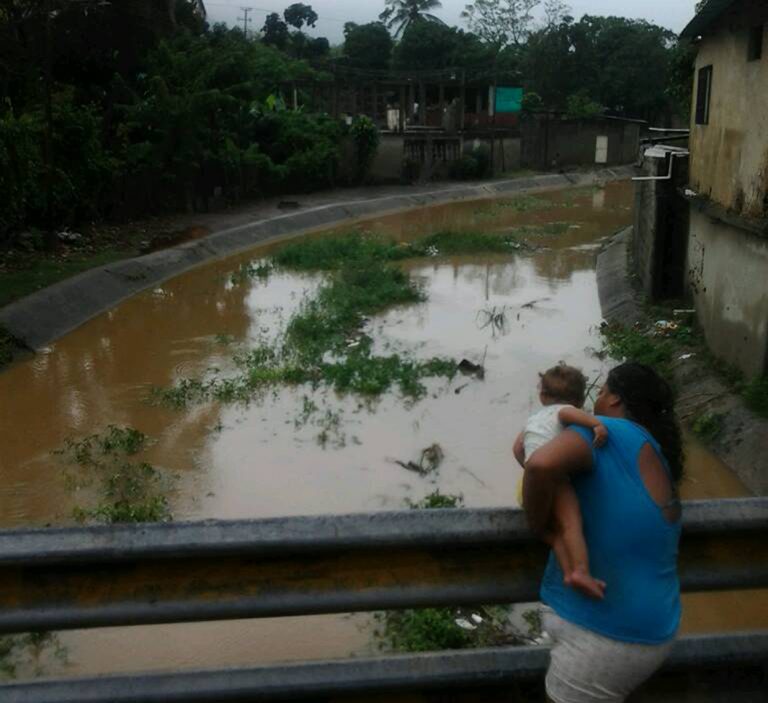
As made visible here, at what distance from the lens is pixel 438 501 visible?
273 inches

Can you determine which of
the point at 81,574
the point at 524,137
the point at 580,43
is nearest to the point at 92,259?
the point at 81,574

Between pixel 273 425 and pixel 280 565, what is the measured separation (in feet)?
24.1

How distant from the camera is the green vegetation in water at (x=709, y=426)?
8.65m

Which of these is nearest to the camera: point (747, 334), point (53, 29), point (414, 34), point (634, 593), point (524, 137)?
point (634, 593)

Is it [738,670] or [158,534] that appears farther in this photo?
[738,670]

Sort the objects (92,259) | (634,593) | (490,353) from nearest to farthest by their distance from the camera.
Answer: (634,593)
(490,353)
(92,259)

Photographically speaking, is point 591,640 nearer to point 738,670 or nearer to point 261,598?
point 738,670

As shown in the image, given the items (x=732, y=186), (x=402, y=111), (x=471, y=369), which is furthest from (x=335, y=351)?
(x=402, y=111)

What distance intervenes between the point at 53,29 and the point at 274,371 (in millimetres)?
13199

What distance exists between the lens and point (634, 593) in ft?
7.10

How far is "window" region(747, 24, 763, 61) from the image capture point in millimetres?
10078

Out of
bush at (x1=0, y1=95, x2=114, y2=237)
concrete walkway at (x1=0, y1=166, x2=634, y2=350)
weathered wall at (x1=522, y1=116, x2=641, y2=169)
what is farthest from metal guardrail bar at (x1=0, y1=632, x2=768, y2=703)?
weathered wall at (x1=522, y1=116, x2=641, y2=169)

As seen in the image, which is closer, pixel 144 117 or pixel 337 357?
pixel 337 357

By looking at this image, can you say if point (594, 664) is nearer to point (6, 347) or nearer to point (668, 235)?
point (6, 347)
